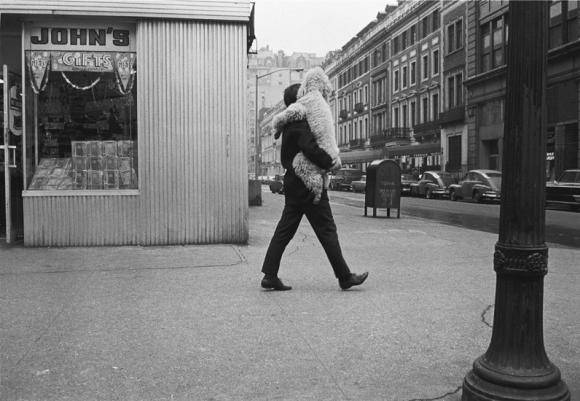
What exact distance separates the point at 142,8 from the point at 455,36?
37436 millimetres

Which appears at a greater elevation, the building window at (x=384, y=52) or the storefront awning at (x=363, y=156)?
the building window at (x=384, y=52)

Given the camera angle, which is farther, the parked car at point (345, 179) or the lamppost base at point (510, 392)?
the parked car at point (345, 179)

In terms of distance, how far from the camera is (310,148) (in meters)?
5.35

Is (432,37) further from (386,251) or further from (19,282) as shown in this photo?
(19,282)

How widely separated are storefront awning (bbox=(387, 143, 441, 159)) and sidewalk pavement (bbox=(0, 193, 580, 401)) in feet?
125

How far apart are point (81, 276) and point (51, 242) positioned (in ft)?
6.89

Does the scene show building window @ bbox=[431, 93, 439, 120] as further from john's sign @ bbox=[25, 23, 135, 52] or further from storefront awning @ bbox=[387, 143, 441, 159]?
john's sign @ bbox=[25, 23, 135, 52]

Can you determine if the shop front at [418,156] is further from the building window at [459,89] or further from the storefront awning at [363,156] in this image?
the building window at [459,89]

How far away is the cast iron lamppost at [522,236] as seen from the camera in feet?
8.77

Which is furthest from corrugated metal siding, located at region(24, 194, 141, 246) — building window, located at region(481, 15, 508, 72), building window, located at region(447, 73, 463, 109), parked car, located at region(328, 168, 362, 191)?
building window, located at region(447, 73, 463, 109)

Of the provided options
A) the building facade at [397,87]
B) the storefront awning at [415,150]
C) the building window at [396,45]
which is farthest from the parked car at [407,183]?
the building window at [396,45]

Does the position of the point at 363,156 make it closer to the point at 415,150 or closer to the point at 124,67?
the point at 415,150

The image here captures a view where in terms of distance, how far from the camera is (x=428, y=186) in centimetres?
3138

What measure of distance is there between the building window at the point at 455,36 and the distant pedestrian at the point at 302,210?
127 ft
